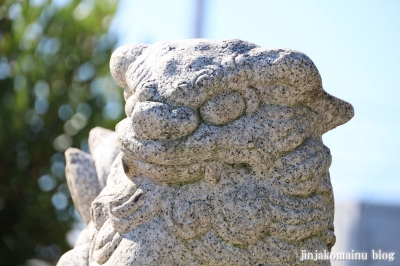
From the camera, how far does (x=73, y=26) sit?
572 cm

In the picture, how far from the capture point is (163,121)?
173 cm

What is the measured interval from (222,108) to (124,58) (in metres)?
0.52

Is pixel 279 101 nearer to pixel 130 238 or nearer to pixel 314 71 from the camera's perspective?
pixel 314 71

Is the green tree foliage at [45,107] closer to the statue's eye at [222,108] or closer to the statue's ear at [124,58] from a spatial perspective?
the statue's ear at [124,58]

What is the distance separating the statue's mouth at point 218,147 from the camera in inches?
69.0

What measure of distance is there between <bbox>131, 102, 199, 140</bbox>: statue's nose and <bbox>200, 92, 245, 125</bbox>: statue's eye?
0.04 metres

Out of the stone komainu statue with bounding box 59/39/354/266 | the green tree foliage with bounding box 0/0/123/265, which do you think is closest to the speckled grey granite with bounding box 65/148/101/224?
the stone komainu statue with bounding box 59/39/354/266

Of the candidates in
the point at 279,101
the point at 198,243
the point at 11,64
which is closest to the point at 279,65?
the point at 279,101

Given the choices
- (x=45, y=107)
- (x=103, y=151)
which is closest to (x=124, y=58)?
(x=103, y=151)

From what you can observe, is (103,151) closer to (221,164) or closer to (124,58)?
(124,58)

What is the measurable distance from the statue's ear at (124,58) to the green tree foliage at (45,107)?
3.35 metres

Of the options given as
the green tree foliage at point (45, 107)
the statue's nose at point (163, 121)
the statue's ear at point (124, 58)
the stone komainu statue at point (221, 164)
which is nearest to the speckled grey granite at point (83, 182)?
the statue's ear at point (124, 58)

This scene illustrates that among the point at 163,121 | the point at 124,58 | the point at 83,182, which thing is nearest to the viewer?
the point at 163,121

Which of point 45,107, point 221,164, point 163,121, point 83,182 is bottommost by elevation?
point 45,107
